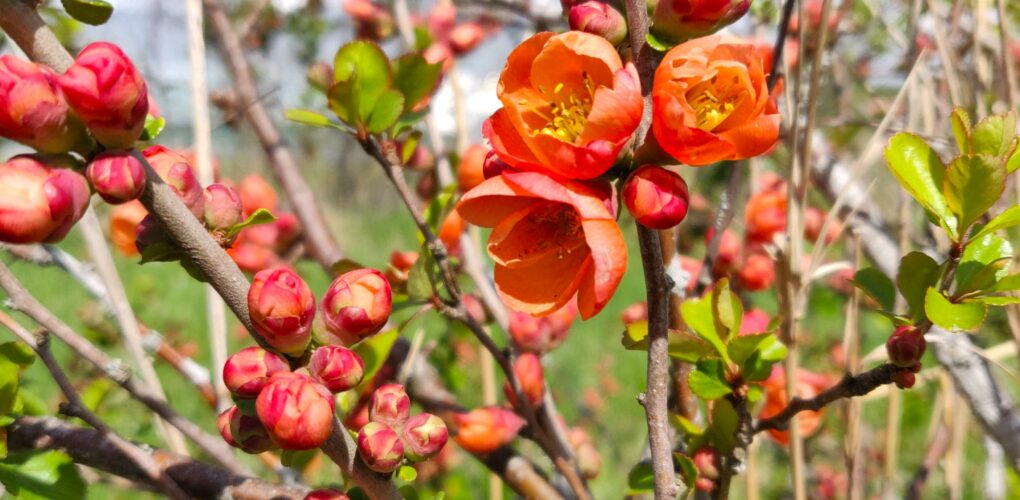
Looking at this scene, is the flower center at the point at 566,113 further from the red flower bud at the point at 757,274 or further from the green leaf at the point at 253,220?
the red flower bud at the point at 757,274

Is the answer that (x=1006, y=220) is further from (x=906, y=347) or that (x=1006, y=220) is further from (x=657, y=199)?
(x=657, y=199)

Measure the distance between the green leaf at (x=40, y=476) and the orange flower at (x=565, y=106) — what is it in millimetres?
345

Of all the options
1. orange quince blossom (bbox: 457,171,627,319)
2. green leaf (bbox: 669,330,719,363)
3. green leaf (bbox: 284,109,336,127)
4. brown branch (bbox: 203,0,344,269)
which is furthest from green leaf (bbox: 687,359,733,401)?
brown branch (bbox: 203,0,344,269)

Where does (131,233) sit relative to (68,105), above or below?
below

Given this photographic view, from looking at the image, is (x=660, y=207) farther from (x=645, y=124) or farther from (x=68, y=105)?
(x=68, y=105)

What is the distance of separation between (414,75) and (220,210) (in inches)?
8.9

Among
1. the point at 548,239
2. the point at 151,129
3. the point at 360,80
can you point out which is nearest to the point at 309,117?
the point at 360,80

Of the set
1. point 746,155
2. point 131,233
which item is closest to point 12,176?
point 746,155

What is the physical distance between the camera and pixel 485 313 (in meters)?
1.00

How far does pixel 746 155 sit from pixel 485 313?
575 millimetres

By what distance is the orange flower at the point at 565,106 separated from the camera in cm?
42

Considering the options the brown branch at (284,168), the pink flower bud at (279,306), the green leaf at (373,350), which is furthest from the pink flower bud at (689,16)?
the brown branch at (284,168)

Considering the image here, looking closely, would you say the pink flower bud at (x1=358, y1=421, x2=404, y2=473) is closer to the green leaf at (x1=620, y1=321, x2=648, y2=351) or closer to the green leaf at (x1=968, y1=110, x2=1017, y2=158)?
the green leaf at (x1=620, y1=321, x2=648, y2=351)

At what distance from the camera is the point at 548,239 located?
51cm
